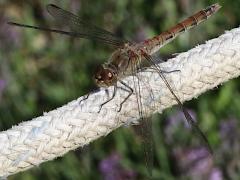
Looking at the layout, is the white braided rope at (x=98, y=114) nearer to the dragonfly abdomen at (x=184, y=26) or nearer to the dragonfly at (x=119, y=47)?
the dragonfly at (x=119, y=47)

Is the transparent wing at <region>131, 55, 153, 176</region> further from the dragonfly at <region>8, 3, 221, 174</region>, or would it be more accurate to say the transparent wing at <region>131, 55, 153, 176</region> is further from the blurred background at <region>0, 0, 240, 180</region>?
the blurred background at <region>0, 0, 240, 180</region>

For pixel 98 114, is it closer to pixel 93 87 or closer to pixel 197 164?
pixel 197 164

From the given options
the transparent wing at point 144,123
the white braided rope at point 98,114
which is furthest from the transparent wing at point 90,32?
the white braided rope at point 98,114

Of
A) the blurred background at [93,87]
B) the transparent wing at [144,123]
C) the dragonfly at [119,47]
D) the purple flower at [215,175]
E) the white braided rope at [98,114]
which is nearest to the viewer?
the white braided rope at [98,114]

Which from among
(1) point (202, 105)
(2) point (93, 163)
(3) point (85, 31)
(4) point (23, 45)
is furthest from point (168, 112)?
(4) point (23, 45)

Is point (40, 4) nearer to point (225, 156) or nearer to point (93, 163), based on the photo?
point (93, 163)

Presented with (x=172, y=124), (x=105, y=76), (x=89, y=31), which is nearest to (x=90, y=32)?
(x=89, y=31)

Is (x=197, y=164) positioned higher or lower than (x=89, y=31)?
lower
